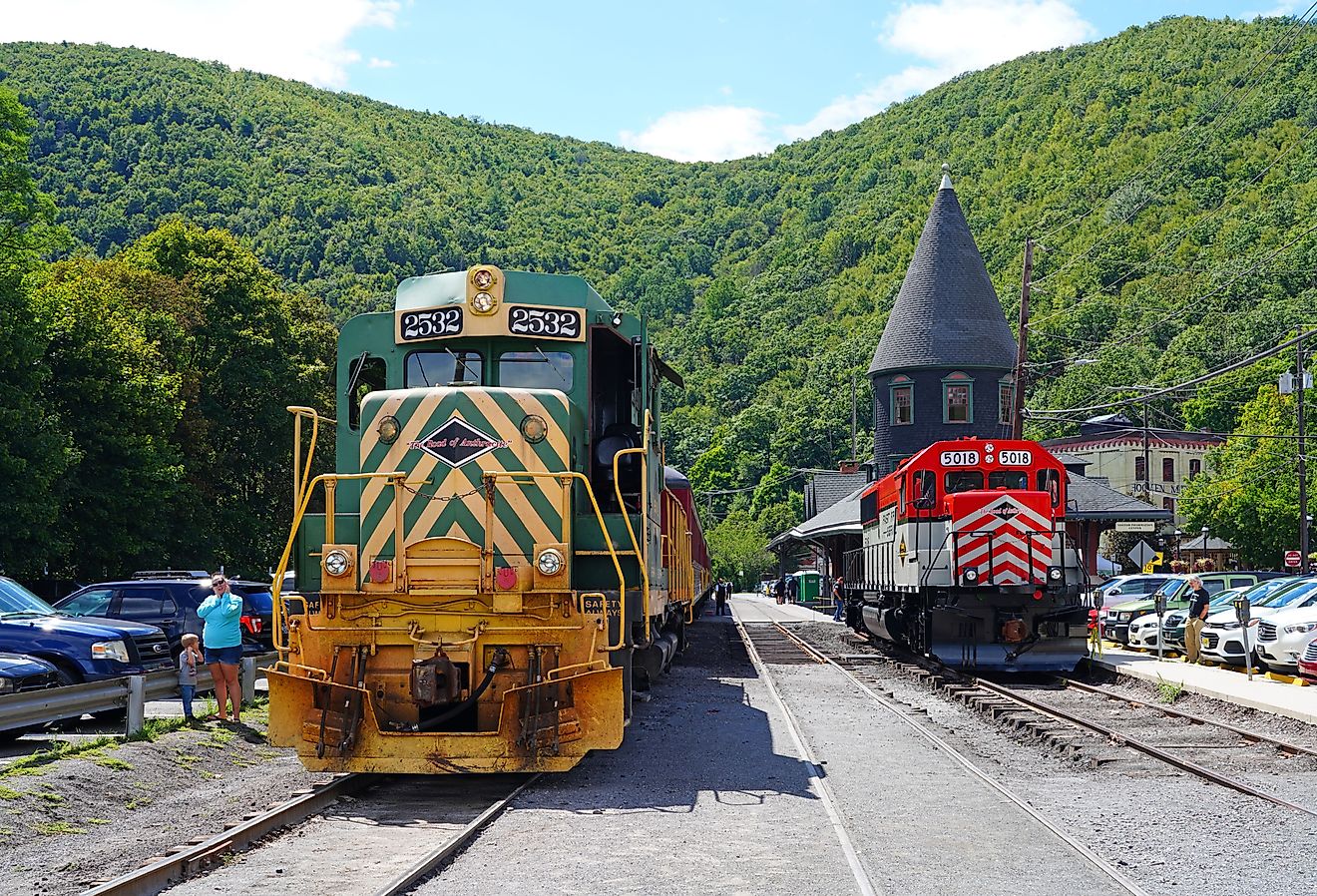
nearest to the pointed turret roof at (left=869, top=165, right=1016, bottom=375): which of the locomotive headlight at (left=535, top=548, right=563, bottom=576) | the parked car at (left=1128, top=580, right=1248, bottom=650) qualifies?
the parked car at (left=1128, top=580, right=1248, bottom=650)

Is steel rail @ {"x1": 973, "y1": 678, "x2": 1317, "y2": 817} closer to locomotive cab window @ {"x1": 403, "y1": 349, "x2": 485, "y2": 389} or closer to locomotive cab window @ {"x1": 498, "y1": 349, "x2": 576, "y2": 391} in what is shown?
locomotive cab window @ {"x1": 498, "y1": 349, "x2": 576, "y2": 391}

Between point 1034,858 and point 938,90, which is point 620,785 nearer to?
point 1034,858

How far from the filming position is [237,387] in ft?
143

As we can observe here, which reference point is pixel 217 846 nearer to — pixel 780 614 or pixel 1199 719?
pixel 1199 719

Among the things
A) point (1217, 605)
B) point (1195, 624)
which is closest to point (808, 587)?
point (1217, 605)

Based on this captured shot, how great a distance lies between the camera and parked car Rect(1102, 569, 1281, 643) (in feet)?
95.9

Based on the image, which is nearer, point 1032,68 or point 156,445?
point 156,445

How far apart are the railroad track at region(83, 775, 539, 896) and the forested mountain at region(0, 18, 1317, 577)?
63.9m

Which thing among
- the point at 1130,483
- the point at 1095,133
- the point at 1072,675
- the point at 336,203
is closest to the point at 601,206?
the point at 336,203

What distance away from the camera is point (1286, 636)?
19.5 meters

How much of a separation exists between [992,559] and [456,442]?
1238cm

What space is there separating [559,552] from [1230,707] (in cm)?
1091

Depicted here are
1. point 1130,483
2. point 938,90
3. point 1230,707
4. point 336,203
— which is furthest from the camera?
point 938,90

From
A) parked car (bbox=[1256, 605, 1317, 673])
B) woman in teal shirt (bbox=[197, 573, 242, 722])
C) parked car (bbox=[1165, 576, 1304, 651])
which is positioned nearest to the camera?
woman in teal shirt (bbox=[197, 573, 242, 722])
